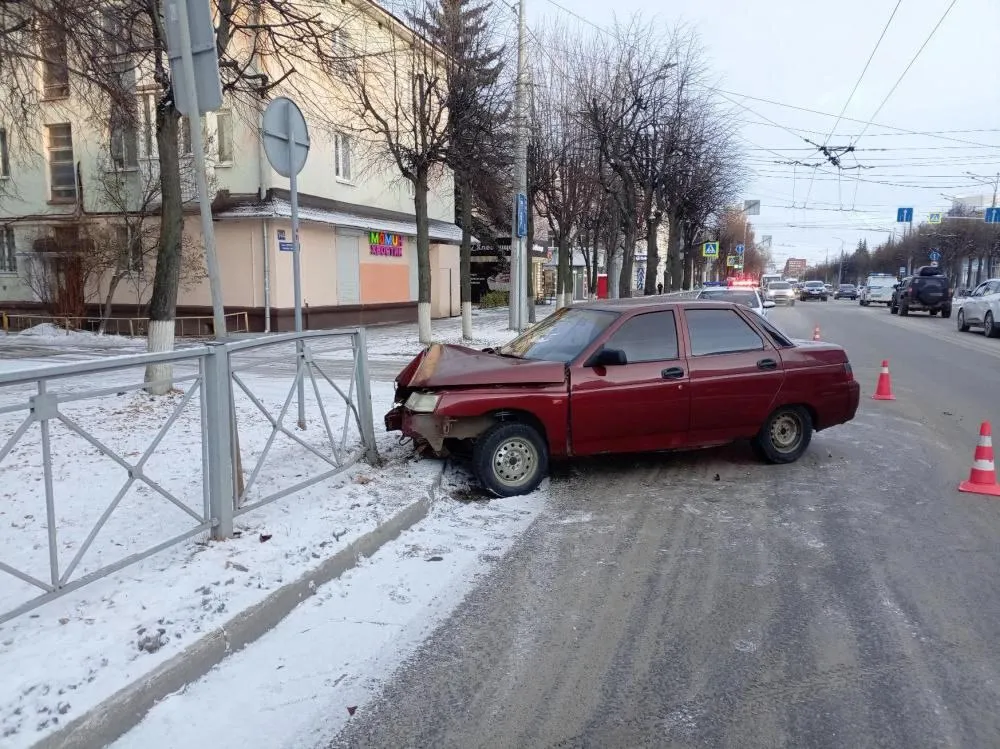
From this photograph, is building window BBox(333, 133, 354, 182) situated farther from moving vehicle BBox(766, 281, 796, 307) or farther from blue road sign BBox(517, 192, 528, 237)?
moving vehicle BBox(766, 281, 796, 307)

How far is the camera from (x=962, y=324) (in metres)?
23.5

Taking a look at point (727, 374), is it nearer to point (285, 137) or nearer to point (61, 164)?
point (285, 137)

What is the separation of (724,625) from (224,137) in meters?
19.1

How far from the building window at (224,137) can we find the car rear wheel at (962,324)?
22335 mm

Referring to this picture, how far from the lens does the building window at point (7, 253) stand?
22.0m

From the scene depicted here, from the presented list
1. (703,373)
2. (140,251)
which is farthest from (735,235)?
(703,373)

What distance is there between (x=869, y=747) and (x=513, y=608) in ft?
6.01

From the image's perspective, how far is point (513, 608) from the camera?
409 cm

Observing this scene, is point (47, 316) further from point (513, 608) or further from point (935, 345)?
point (935, 345)

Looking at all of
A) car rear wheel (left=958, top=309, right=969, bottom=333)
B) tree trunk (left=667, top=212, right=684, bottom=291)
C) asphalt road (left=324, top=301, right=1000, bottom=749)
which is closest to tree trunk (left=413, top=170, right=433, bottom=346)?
asphalt road (left=324, top=301, right=1000, bottom=749)

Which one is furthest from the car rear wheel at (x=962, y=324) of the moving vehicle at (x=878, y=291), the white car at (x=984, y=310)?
the moving vehicle at (x=878, y=291)

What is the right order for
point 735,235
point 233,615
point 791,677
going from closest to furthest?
point 791,677 < point 233,615 < point 735,235

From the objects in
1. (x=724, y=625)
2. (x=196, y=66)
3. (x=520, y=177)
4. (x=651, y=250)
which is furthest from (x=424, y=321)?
(x=651, y=250)

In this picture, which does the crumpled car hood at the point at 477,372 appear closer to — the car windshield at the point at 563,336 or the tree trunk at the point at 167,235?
the car windshield at the point at 563,336
